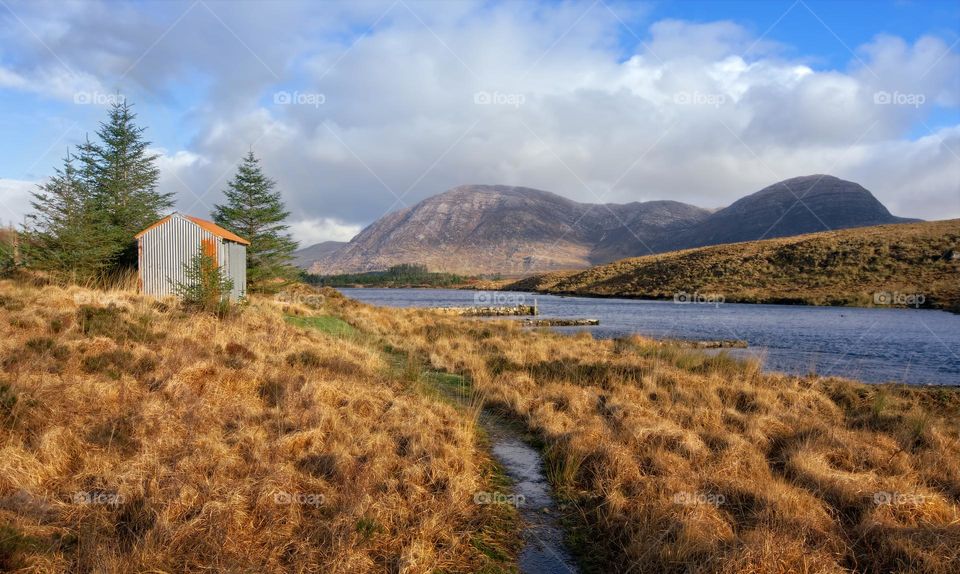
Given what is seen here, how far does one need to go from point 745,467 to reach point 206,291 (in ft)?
51.9

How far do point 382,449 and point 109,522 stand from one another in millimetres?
2884

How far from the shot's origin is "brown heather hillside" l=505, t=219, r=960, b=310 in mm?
54562

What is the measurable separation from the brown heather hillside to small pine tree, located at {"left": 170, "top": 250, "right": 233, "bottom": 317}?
54111mm

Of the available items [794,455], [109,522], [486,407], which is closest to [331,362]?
[486,407]

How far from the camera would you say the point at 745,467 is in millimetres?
6668

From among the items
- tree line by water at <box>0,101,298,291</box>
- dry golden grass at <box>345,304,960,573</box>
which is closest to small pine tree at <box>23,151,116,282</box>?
Result: tree line by water at <box>0,101,298,291</box>

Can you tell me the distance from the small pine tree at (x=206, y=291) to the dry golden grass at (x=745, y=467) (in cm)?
875

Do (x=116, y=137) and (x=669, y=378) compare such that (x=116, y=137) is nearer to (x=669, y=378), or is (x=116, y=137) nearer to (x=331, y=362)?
(x=331, y=362)

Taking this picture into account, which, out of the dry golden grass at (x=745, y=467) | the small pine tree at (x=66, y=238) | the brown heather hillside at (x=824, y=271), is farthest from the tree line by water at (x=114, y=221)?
the brown heather hillside at (x=824, y=271)

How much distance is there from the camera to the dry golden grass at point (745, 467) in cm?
468

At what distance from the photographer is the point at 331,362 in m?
11.1

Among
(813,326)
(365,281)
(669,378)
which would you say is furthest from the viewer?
(365,281)

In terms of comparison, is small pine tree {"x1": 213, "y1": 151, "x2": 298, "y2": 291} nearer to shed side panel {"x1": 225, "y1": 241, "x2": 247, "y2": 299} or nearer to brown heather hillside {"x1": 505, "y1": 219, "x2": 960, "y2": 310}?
shed side panel {"x1": 225, "y1": 241, "x2": 247, "y2": 299}

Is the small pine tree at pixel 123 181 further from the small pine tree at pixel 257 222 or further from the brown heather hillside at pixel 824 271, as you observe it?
the brown heather hillside at pixel 824 271
